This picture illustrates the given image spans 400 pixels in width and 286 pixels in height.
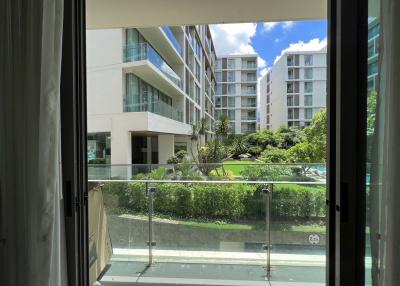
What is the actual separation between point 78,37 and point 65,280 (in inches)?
45.8

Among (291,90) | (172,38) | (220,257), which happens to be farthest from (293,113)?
(220,257)

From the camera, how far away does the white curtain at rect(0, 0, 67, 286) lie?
4.00 feet

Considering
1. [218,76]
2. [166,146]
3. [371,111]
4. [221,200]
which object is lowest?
[221,200]

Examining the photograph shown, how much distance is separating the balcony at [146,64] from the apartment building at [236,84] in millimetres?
9418

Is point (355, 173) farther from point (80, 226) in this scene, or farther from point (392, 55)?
point (80, 226)

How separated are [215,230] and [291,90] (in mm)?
16091

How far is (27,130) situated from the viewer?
1240mm

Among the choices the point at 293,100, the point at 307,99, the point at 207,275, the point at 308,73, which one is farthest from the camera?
the point at 293,100

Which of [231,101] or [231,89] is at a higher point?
[231,89]

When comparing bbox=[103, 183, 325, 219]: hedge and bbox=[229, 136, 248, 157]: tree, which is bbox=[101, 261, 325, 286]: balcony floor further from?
bbox=[229, 136, 248, 157]: tree

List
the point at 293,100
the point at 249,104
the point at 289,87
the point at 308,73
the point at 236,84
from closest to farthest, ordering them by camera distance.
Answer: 1. the point at 308,73
2. the point at 293,100
3. the point at 289,87
4. the point at 249,104
5. the point at 236,84

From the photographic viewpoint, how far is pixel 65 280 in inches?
56.5

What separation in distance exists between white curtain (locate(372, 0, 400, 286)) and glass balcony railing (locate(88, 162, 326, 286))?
1.87 metres

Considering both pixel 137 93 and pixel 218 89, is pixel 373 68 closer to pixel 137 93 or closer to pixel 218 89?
pixel 137 93
